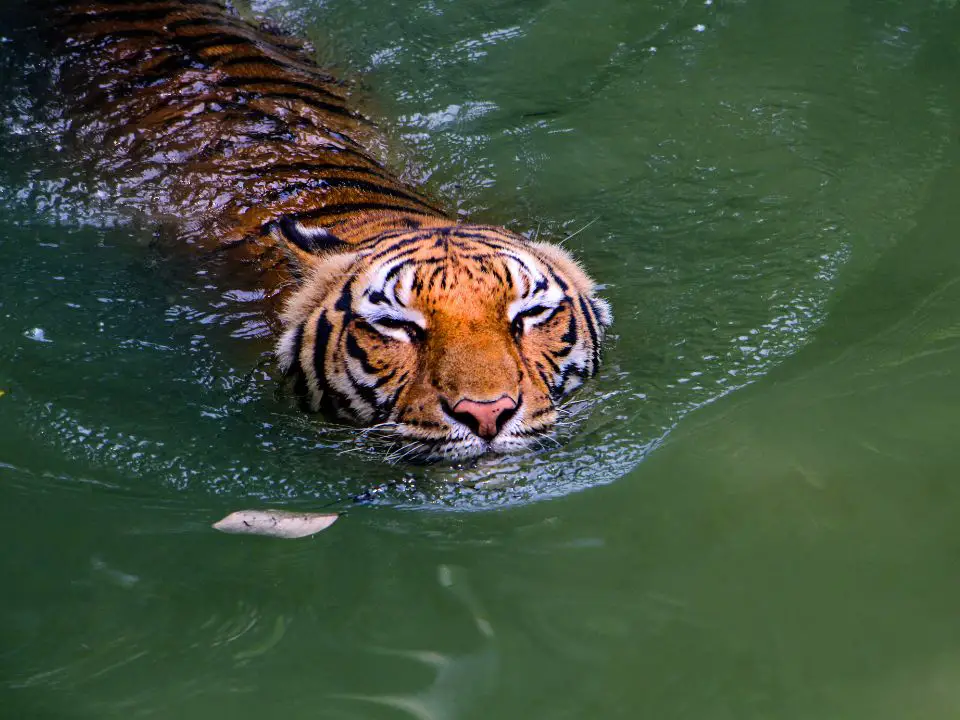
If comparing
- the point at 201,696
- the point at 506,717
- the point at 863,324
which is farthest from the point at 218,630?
the point at 863,324

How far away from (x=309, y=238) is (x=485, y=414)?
3.42ft

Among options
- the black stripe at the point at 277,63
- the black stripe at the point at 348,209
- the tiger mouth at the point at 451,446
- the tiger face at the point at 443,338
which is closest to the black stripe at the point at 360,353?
the tiger face at the point at 443,338

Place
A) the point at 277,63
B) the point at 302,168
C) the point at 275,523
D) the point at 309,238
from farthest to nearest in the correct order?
the point at 277,63 → the point at 302,168 → the point at 309,238 → the point at 275,523

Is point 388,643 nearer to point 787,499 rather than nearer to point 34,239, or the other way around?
point 787,499

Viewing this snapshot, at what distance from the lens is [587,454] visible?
2920 mm

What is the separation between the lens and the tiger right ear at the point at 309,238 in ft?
10.9

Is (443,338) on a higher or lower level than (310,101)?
lower

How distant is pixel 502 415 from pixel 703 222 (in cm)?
186

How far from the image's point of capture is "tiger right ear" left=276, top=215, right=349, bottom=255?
331 centimetres

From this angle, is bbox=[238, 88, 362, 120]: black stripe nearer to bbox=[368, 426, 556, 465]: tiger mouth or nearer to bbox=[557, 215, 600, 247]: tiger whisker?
bbox=[557, 215, 600, 247]: tiger whisker

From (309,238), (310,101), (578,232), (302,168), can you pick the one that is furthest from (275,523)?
(310,101)

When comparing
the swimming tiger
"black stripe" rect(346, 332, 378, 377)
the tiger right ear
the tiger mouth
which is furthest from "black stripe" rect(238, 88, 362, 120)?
the tiger mouth

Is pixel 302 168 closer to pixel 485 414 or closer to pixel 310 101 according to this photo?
pixel 310 101

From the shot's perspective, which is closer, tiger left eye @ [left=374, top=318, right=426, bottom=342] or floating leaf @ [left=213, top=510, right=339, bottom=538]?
floating leaf @ [left=213, top=510, right=339, bottom=538]
